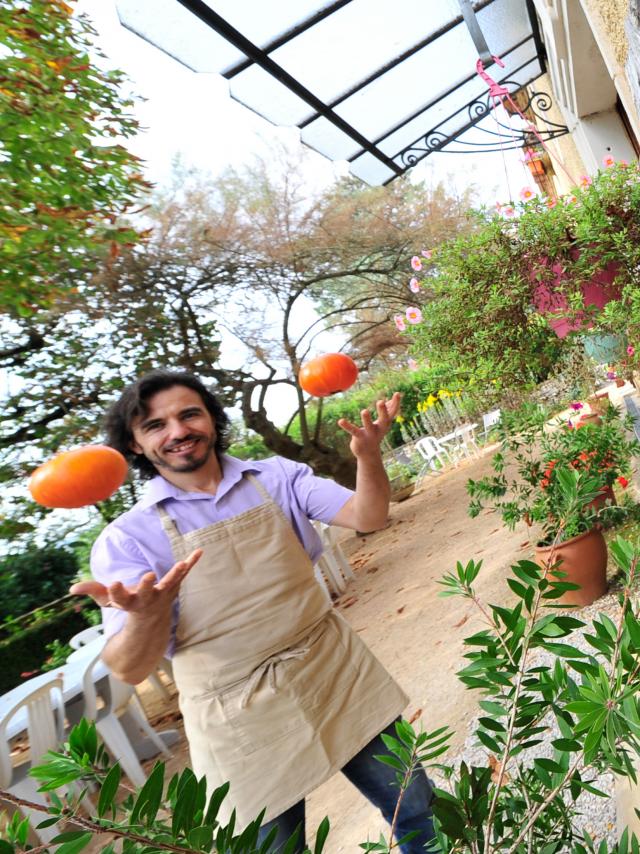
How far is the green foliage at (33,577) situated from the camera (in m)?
8.27

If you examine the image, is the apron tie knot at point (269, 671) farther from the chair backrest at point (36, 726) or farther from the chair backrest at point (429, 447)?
the chair backrest at point (429, 447)

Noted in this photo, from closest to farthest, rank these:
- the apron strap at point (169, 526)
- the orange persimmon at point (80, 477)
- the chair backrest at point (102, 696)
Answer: the apron strap at point (169, 526)
the orange persimmon at point (80, 477)
the chair backrest at point (102, 696)

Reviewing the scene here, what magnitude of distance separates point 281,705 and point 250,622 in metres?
0.24

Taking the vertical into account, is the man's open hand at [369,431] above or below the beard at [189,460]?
below

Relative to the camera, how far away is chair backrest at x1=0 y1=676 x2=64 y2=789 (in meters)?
4.14

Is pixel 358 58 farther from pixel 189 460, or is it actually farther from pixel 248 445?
pixel 248 445

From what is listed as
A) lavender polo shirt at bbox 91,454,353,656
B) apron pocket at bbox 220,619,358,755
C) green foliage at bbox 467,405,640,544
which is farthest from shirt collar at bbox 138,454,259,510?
green foliage at bbox 467,405,640,544

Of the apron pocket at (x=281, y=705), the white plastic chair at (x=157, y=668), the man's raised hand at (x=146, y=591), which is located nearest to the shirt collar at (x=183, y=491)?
the man's raised hand at (x=146, y=591)

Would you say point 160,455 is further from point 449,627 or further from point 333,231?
point 333,231

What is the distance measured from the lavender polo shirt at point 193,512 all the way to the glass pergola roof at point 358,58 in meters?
3.86

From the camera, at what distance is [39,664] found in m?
7.82

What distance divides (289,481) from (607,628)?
1.40 metres

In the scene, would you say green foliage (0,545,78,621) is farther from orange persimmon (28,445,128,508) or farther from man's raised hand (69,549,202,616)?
man's raised hand (69,549,202,616)

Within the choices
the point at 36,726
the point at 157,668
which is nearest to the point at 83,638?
the point at 157,668
